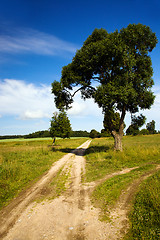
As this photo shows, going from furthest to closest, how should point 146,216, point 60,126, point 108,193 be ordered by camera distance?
1. point 60,126
2. point 108,193
3. point 146,216

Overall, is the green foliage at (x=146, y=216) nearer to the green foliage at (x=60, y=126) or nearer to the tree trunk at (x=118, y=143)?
the tree trunk at (x=118, y=143)

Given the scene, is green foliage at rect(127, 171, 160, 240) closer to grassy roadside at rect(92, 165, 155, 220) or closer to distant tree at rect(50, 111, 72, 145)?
grassy roadside at rect(92, 165, 155, 220)

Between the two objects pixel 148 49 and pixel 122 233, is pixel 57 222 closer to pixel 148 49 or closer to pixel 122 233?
pixel 122 233

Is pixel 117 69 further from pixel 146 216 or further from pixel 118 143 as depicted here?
pixel 146 216

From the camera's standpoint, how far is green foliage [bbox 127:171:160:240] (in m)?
3.75

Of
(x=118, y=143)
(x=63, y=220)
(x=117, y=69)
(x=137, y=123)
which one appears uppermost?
(x=117, y=69)

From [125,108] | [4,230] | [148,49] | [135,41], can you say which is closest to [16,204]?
[4,230]

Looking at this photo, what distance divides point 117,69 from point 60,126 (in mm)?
24582

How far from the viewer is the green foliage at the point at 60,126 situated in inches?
1473

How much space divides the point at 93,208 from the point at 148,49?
20.1 meters

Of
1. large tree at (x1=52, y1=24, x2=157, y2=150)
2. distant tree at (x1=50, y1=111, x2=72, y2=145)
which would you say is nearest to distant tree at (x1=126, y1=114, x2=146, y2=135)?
large tree at (x1=52, y1=24, x2=157, y2=150)

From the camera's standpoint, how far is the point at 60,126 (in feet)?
123

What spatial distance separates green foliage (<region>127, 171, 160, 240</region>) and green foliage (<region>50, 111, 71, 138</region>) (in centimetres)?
3267

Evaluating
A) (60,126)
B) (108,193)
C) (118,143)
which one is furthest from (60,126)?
(108,193)
